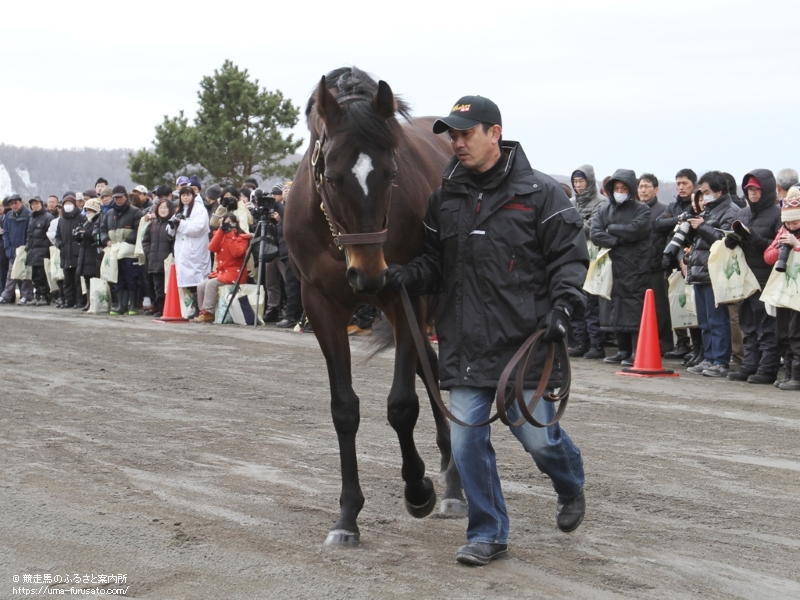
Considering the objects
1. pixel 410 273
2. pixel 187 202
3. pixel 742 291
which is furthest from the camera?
pixel 187 202

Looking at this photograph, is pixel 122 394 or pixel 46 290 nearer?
pixel 122 394

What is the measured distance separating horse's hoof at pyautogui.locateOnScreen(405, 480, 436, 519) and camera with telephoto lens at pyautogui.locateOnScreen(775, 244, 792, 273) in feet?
18.1

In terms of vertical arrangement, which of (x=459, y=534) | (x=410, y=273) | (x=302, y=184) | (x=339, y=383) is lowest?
(x=459, y=534)

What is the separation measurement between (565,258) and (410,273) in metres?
0.71

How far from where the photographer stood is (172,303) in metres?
16.8

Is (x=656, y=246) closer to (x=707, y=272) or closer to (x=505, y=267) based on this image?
(x=707, y=272)

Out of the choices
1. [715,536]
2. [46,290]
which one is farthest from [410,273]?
[46,290]

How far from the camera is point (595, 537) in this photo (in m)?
4.91

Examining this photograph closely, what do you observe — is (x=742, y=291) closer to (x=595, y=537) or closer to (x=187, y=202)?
(x=595, y=537)

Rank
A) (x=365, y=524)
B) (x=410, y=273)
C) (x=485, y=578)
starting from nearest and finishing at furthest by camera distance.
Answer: (x=485, y=578) → (x=410, y=273) → (x=365, y=524)

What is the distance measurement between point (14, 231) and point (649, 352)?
1554cm

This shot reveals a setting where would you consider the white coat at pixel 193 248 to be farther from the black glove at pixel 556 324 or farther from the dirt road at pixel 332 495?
the black glove at pixel 556 324

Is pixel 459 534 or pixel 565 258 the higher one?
pixel 565 258

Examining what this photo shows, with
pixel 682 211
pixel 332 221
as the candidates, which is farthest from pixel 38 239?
pixel 332 221
